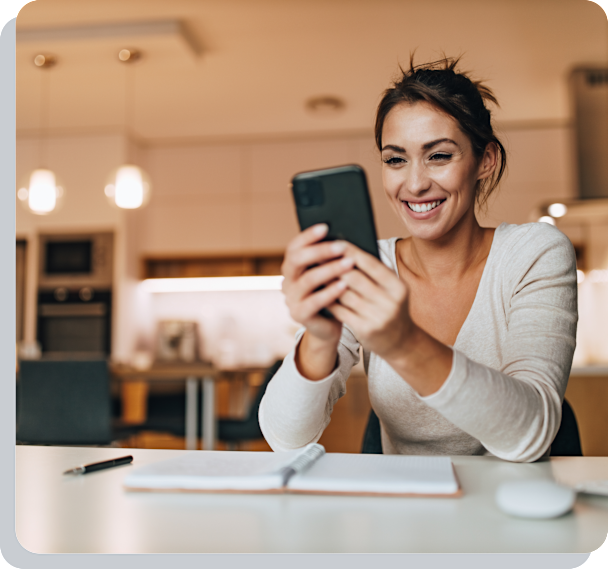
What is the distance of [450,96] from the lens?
2.68ft

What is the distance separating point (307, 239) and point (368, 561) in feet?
0.88

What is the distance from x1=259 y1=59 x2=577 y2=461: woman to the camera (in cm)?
51

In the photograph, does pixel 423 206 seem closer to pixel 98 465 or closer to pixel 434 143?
pixel 434 143

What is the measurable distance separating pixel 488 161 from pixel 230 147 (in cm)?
331

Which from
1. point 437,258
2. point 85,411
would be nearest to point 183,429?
point 85,411

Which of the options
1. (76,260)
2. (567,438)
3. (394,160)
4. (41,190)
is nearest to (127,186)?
(41,190)

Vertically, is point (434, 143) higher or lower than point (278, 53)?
lower

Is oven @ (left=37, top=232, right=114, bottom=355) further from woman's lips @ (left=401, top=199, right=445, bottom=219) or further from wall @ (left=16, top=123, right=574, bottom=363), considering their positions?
woman's lips @ (left=401, top=199, right=445, bottom=219)

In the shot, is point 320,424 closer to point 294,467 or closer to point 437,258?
point 294,467

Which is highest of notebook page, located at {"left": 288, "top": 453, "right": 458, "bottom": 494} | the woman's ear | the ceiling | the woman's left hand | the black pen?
the ceiling

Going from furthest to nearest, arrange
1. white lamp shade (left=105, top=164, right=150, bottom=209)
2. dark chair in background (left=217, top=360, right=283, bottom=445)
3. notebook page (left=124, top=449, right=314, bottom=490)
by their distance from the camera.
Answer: white lamp shade (left=105, top=164, right=150, bottom=209)
dark chair in background (left=217, top=360, right=283, bottom=445)
notebook page (left=124, top=449, right=314, bottom=490)

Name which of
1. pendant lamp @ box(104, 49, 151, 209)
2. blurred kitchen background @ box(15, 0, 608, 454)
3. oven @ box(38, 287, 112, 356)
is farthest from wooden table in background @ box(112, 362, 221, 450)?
oven @ box(38, 287, 112, 356)

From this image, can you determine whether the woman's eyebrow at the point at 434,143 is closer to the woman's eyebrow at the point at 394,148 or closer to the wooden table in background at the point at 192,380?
the woman's eyebrow at the point at 394,148

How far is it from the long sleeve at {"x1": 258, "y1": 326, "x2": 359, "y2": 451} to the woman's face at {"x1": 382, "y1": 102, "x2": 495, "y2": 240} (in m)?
0.29
